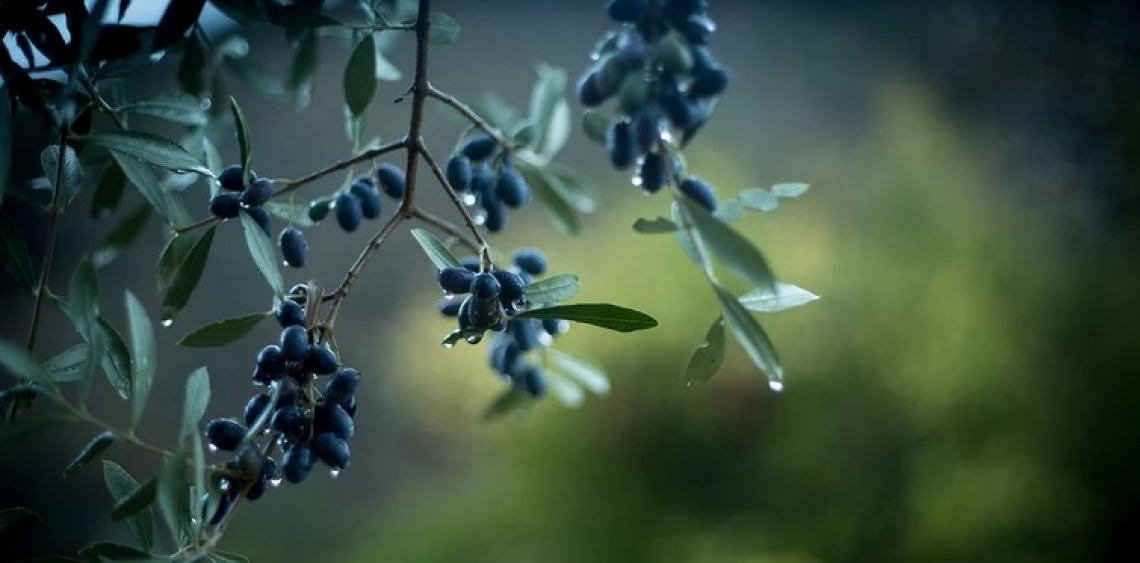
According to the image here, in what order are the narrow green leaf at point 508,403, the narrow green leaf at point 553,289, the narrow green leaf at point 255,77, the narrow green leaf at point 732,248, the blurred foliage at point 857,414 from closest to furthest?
the narrow green leaf at point 732,248 → the narrow green leaf at point 553,289 → the narrow green leaf at point 255,77 → the narrow green leaf at point 508,403 → the blurred foliage at point 857,414

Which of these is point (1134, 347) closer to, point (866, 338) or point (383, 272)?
point (866, 338)

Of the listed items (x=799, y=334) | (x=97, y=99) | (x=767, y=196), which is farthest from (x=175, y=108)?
(x=799, y=334)

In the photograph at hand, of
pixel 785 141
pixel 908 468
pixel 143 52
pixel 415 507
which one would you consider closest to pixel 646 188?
pixel 143 52

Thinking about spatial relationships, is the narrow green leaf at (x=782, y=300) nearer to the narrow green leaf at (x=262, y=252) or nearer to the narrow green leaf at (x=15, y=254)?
the narrow green leaf at (x=262, y=252)

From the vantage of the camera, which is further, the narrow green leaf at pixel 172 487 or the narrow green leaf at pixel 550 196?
the narrow green leaf at pixel 550 196

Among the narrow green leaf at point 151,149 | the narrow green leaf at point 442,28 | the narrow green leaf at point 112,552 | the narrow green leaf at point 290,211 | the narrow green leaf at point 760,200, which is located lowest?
the narrow green leaf at point 112,552

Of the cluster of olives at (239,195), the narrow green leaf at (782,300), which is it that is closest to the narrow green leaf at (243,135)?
the cluster of olives at (239,195)

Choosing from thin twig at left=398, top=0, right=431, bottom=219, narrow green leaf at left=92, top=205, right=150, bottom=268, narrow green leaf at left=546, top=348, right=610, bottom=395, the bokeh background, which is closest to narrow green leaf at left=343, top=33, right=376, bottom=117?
thin twig at left=398, top=0, right=431, bottom=219

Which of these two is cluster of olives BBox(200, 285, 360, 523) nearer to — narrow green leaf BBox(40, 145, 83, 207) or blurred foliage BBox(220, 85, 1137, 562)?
narrow green leaf BBox(40, 145, 83, 207)
